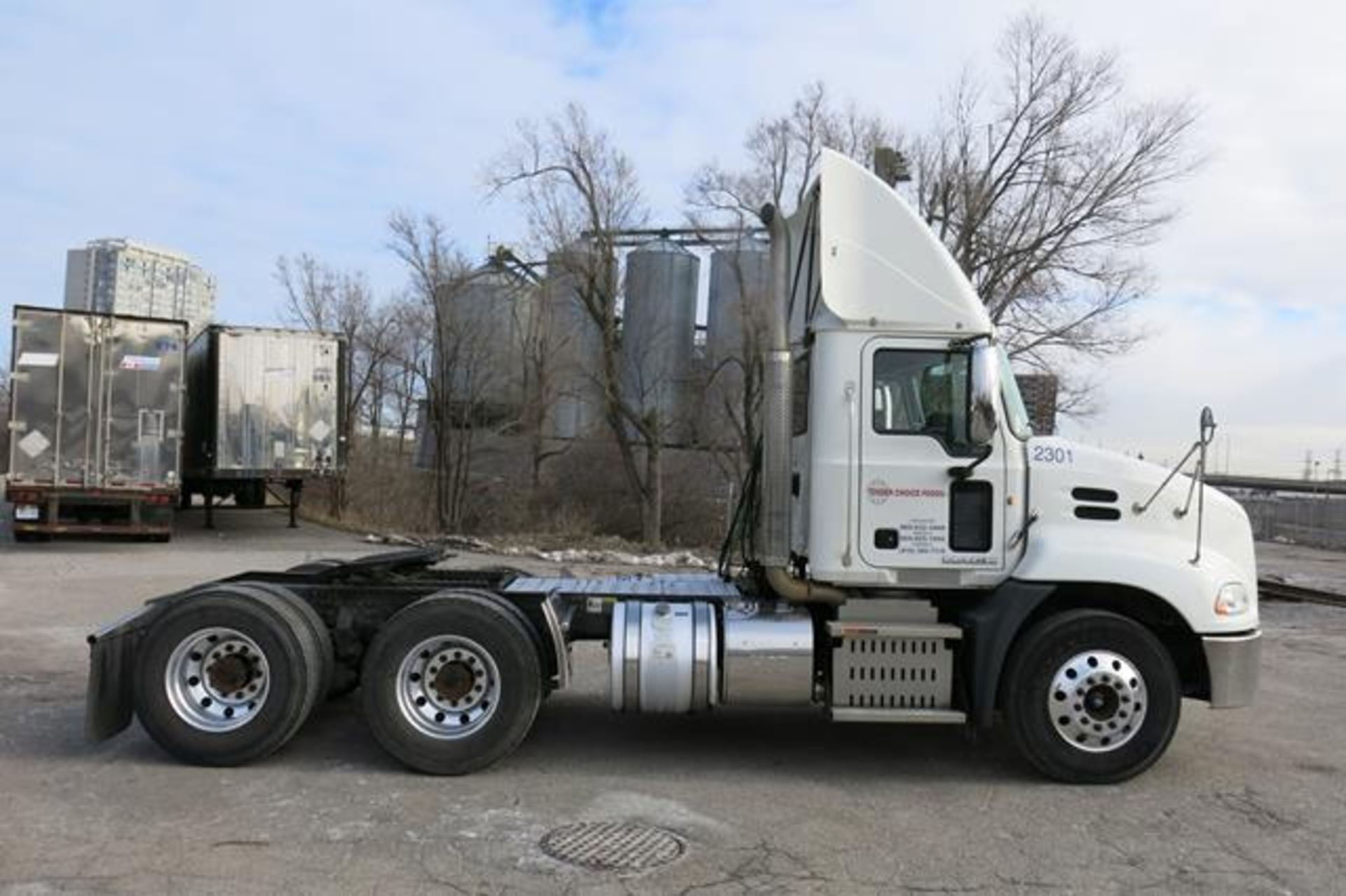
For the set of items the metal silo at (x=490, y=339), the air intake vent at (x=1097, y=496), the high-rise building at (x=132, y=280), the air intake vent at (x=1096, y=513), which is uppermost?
the high-rise building at (x=132, y=280)

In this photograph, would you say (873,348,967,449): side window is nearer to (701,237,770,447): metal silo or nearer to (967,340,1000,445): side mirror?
(967,340,1000,445): side mirror

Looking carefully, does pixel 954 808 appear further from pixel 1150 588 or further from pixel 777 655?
pixel 1150 588

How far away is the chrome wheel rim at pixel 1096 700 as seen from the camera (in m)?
6.36

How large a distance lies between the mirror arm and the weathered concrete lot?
1.80 meters

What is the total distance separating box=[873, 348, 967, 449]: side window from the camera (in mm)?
6590

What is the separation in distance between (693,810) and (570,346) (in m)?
28.9

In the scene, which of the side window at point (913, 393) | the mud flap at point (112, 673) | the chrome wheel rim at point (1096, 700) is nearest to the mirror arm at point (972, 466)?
the side window at point (913, 393)

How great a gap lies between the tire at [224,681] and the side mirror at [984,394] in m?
4.10

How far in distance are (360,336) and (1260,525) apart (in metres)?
41.2

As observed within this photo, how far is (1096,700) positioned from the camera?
639 cm

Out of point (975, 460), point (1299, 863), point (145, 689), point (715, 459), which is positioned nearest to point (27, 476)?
point (145, 689)

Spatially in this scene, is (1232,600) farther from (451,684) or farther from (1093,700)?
(451,684)

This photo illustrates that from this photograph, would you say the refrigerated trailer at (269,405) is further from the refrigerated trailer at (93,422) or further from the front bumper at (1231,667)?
the front bumper at (1231,667)

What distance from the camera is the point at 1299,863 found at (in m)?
5.18
